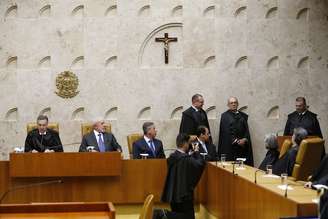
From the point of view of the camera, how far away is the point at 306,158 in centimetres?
813

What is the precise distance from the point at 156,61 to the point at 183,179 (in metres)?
4.67

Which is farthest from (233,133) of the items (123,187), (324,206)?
(324,206)

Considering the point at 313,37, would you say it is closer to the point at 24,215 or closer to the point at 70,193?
the point at 70,193

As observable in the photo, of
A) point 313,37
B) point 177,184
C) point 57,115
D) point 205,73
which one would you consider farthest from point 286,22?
point 177,184

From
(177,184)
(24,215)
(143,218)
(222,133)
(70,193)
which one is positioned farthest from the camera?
(222,133)

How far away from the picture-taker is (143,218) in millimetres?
5129

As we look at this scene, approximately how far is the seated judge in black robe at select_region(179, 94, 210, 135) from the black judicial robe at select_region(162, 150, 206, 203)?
358 centimetres

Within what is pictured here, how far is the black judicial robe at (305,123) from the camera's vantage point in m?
12.1

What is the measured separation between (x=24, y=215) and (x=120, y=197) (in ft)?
14.0

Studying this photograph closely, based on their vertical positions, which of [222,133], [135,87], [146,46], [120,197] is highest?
[146,46]

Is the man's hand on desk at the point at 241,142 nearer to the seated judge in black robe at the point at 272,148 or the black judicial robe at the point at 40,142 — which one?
the seated judge in black robe at the point at 272,148

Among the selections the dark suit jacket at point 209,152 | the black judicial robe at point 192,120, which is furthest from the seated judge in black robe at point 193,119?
the dark suit jacket at point 209,152

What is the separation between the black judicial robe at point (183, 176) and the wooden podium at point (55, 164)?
145 centimetres

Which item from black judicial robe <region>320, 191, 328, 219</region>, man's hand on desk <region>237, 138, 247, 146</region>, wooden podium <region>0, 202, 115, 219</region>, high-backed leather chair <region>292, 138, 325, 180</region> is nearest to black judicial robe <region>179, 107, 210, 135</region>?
man's hand on desk <region>237, 138, 247, 146</region>
